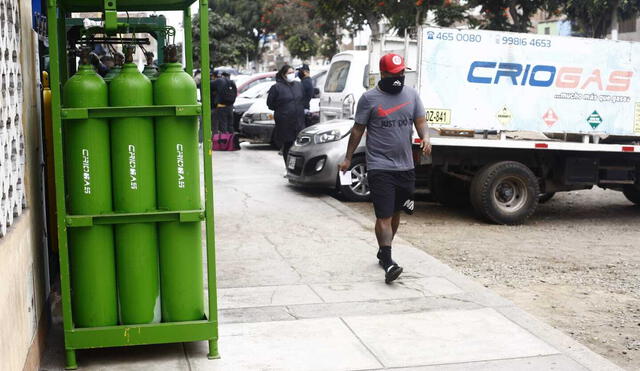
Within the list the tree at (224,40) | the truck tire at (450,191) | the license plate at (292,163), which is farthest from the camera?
the tree at (224,40)

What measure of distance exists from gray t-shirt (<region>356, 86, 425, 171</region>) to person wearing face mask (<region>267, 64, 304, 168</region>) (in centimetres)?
623

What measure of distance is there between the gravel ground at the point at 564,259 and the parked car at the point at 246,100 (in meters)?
9.03

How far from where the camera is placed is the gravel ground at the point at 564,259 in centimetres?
623

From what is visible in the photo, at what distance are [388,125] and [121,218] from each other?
112 inches

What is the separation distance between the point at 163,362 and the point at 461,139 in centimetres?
582

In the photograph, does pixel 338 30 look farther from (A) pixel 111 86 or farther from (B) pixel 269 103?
(A) pixel 111 86

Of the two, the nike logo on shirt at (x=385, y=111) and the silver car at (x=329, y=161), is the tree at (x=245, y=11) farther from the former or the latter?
the nike logo on shirt at (x=385, y=111)

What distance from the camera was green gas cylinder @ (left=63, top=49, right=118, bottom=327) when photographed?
187 inches

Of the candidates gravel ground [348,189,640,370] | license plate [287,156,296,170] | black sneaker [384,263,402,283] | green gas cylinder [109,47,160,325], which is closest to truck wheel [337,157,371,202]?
gravel ground [348,189,640,370]

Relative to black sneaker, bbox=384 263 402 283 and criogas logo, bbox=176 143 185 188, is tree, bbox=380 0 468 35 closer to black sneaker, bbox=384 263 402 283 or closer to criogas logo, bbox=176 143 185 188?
black sneaker, bbox=384 263 402 283

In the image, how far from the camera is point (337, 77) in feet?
47.8

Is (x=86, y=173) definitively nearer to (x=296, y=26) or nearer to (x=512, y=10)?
(x=512, y=10)

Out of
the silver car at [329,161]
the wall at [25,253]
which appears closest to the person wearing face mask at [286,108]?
the silver car at [329,161]

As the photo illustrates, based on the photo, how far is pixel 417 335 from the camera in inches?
221
